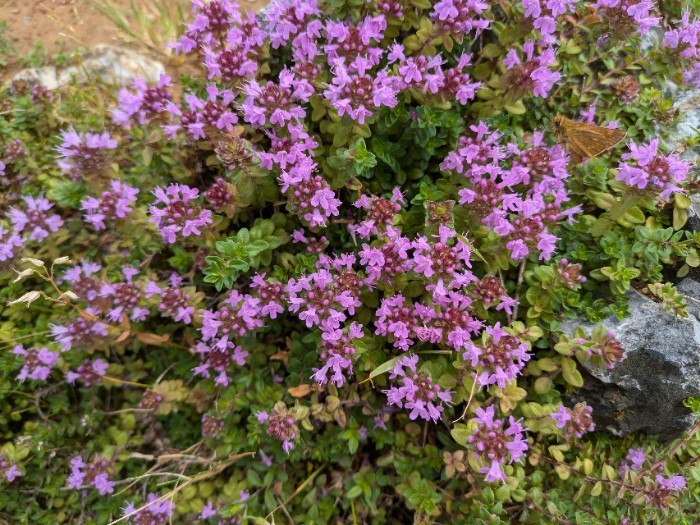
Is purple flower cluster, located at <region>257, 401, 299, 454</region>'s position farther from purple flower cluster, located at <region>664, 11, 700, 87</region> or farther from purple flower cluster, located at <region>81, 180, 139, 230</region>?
purple flower cluster, located at <region>664, 11, 700, 87</region>

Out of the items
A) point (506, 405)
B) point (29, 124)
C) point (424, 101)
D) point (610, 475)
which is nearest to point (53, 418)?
point (29, 124)

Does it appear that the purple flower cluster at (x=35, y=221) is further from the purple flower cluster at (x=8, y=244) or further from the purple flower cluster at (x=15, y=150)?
the purple flower cluster at (x=15, y=150)

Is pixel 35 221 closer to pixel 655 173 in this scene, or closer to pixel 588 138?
pixel 588 138

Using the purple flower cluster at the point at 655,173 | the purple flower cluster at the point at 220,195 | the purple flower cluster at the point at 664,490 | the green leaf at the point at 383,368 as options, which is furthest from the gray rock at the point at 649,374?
the purple flower cluster at the point at 220,195

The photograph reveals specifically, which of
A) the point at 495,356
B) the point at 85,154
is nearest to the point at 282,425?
the point at 495,356

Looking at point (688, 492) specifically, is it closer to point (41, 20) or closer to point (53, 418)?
point (53, 418)
